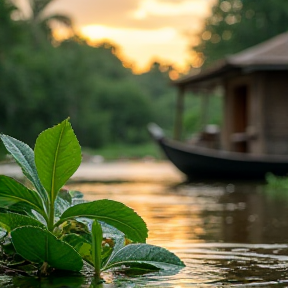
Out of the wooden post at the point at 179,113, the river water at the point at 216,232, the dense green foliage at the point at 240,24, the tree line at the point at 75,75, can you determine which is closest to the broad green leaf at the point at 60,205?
the river water at the point at 216,232

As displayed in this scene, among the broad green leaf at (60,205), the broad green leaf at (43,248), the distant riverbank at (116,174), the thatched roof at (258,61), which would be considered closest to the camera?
the broad green leaf at (43,248)

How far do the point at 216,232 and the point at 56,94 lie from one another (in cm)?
3408

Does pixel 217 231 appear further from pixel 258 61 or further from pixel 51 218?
pixel 258 61

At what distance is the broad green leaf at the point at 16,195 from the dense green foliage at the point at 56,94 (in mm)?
29522

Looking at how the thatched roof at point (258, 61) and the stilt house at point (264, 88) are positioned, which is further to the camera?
the stilt house at point (264, 88)

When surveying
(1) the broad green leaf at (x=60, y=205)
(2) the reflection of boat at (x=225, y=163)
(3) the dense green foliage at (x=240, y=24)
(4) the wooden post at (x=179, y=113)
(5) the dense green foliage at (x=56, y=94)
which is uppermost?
(3) the dense green foliage at (x=240, y=24)

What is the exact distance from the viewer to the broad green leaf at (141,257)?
3.93 m

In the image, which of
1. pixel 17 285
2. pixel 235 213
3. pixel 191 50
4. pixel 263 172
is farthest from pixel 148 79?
pixel 17 285

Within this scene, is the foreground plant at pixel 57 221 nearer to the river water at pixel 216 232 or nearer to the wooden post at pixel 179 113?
the river water at pixel 216 232

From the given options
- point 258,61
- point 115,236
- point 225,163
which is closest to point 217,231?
point 115,236

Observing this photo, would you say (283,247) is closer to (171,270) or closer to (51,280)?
(171,270)

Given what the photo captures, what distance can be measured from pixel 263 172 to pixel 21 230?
38.6ft

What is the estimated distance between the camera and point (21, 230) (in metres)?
3.73

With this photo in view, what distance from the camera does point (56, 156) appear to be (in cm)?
385
